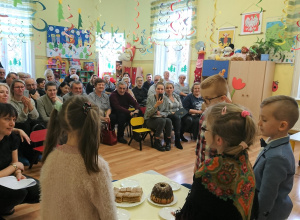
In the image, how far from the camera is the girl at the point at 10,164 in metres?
1.90

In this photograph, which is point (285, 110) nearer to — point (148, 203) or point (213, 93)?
point (213, 93)

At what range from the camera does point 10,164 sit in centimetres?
207

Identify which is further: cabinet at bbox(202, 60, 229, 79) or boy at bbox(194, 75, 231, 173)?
cabinet at bbox(202, 60, 229, 79)

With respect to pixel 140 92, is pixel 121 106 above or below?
below

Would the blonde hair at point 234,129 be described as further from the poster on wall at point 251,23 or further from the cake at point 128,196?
the poster on wall at point 251,23

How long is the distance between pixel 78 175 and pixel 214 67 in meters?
5.39

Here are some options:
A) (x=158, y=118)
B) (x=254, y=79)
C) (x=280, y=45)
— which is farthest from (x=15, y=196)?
(x=280, y=45)

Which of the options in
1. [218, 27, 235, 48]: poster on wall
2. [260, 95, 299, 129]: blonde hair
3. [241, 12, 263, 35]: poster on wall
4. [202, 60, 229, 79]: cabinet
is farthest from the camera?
[218, 27, 235, 48]: poster on wall

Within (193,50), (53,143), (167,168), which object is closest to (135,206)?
(53,143)

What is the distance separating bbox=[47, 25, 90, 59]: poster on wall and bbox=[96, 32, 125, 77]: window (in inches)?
20.0

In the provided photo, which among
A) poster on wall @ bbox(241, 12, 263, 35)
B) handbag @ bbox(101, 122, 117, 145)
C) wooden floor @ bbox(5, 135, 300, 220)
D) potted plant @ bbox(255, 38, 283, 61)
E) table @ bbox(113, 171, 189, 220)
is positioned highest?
poster on wall @ bbox(241, 12, 263, 35)

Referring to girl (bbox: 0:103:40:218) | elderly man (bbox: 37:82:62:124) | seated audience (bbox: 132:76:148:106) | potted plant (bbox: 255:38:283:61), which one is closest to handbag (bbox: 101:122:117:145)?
elderly man (bbox: 37:82:62:124)

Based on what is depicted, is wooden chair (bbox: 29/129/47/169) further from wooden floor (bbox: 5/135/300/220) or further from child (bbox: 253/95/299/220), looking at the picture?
child (bbox: 253/95/299/220)

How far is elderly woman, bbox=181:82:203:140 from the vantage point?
475cm
